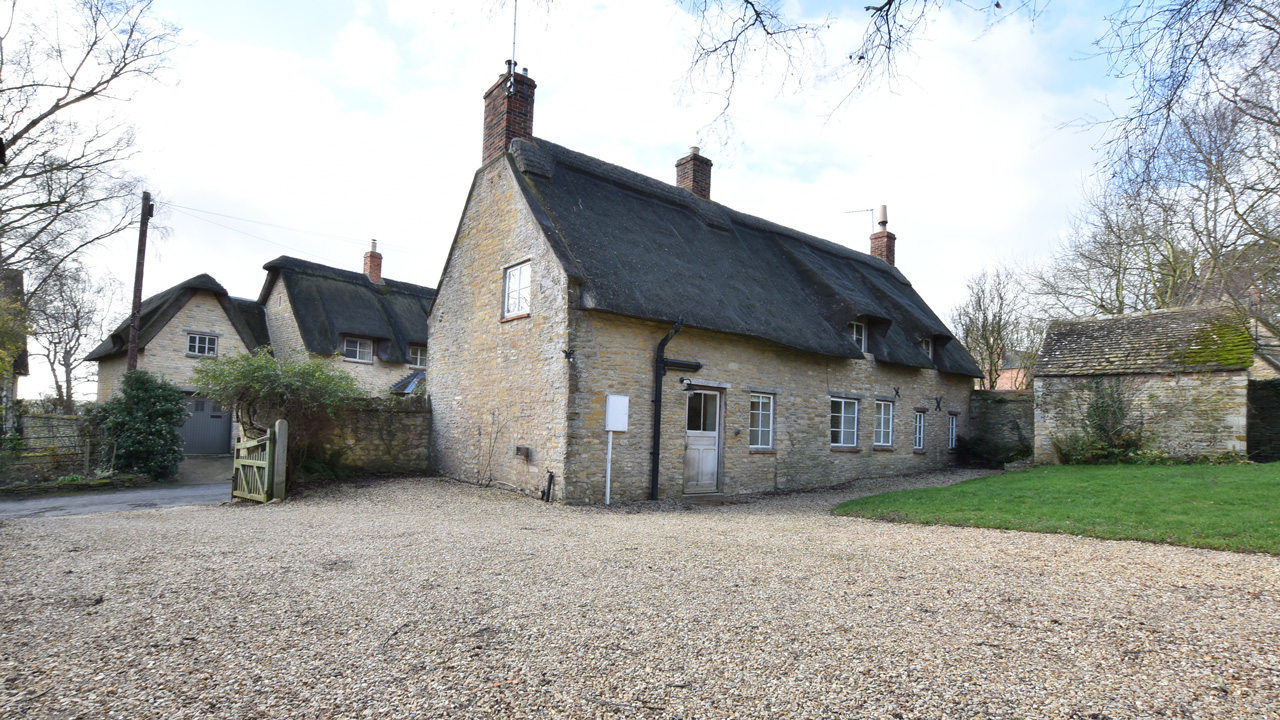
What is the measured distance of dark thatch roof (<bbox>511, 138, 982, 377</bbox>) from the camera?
11.4 meters

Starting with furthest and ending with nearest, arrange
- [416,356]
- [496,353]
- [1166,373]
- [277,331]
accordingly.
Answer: [416,356], [277,331], [1166,373], [496,353]

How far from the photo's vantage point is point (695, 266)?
13.5 m

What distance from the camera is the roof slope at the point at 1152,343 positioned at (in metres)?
15.1

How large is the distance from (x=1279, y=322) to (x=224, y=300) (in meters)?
30.3

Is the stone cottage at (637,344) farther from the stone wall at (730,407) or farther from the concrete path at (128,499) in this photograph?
the concrete path at (128,499)

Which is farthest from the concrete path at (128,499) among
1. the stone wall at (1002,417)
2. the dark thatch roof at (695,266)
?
the stone wall at (1002,417)

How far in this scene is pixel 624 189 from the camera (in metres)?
14.6

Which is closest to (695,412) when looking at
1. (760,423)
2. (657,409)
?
(657,409)

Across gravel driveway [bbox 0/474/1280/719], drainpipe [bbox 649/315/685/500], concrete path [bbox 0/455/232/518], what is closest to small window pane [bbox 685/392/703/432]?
drainpipe [bbox 649/315/685/500]

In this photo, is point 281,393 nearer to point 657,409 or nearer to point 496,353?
point 496,353

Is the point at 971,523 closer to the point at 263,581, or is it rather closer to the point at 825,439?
the point at 825,439

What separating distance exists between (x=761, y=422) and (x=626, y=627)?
9.54 metres

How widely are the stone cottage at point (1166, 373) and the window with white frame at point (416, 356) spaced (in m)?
21.2

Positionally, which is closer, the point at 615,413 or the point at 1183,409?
the point at 615,413
